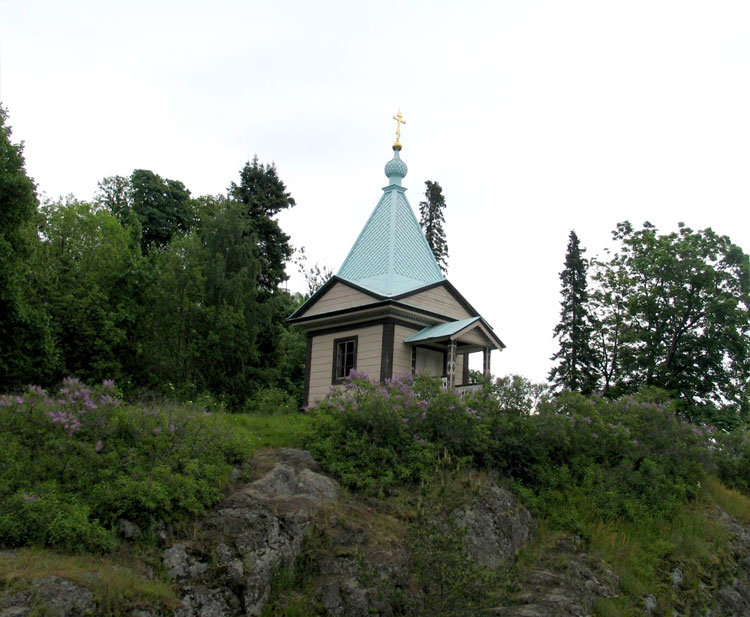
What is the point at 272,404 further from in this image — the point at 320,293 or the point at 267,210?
the point at 267,210

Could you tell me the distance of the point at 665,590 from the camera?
1454cm

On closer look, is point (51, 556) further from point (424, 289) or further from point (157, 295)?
point (157, 295)

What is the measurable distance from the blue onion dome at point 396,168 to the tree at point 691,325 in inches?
431

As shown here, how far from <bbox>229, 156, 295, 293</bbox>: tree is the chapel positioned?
11637 millimetres

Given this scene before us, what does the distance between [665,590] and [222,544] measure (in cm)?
763

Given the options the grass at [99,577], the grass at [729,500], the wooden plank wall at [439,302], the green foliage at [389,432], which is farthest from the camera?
the wooden plank wall at [439,302]

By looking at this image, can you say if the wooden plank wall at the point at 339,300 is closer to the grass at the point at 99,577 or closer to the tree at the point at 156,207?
the grass at the point at 99,577

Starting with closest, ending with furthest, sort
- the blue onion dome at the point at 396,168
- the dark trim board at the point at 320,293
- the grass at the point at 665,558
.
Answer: the grass at the point at 665,558 → the dark trim board at the point at 320,293 → the blue onion dome at the point at 396,168

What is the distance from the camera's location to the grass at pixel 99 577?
10.0 meters

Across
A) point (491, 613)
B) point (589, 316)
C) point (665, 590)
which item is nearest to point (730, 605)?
point (665, 590)

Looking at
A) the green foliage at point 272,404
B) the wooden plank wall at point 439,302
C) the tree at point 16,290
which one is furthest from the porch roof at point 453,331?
the tree at point 16,290

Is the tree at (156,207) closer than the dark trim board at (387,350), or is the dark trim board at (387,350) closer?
the dark trim board at (387,350)

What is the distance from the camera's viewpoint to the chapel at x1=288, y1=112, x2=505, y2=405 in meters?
22.2

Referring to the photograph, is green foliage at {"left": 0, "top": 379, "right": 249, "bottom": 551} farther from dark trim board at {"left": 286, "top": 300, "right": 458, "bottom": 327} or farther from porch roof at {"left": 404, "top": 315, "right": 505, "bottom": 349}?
porch roof at {"left": 404, "top": 315, "right": 505, "bottom": 349}
